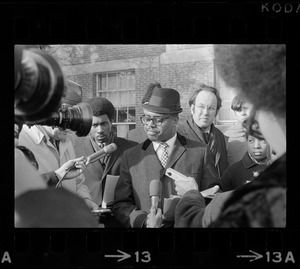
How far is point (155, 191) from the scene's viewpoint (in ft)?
16.8

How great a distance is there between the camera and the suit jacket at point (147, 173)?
202 inches

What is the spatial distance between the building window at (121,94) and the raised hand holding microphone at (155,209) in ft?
1.64

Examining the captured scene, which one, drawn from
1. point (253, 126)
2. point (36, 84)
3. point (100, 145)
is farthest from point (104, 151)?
point (253, 126)

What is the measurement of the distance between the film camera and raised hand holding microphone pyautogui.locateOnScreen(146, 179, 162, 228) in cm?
83

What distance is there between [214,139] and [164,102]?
51 centimetres

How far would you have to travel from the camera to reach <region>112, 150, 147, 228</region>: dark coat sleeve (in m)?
5.11

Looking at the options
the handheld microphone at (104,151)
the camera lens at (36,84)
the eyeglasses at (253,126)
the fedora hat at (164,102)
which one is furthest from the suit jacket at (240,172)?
the camera lens at (36,84)
